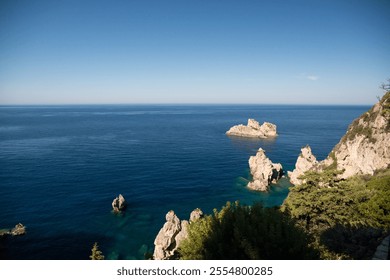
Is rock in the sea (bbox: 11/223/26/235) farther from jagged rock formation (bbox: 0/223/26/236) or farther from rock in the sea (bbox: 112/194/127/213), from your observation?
rock in the sea (bbox: 112/194/127/213)

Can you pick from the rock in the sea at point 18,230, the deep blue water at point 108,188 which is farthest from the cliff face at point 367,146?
the rock in the sea at point 18,230

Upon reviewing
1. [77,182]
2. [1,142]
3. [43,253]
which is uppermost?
[1,142]

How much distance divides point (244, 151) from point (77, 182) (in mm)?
61157

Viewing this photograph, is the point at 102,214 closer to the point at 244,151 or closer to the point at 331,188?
the point at 331,188

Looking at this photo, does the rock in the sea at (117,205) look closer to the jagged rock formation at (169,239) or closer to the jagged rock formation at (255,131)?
the jagged rock formation at (169,239)

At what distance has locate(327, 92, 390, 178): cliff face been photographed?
47.8 metres

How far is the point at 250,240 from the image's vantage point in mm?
12047

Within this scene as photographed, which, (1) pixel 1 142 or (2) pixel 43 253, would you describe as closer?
(2) pixel 43 253

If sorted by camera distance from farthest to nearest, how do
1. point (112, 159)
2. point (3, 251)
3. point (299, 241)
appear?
1. point (112, 159)
2. point (3, 251)
3. point (299, 241)

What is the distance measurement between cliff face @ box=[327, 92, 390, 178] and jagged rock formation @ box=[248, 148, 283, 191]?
14.0 metres

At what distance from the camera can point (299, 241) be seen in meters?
11.9

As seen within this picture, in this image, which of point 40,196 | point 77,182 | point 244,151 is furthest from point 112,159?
point 244,151
